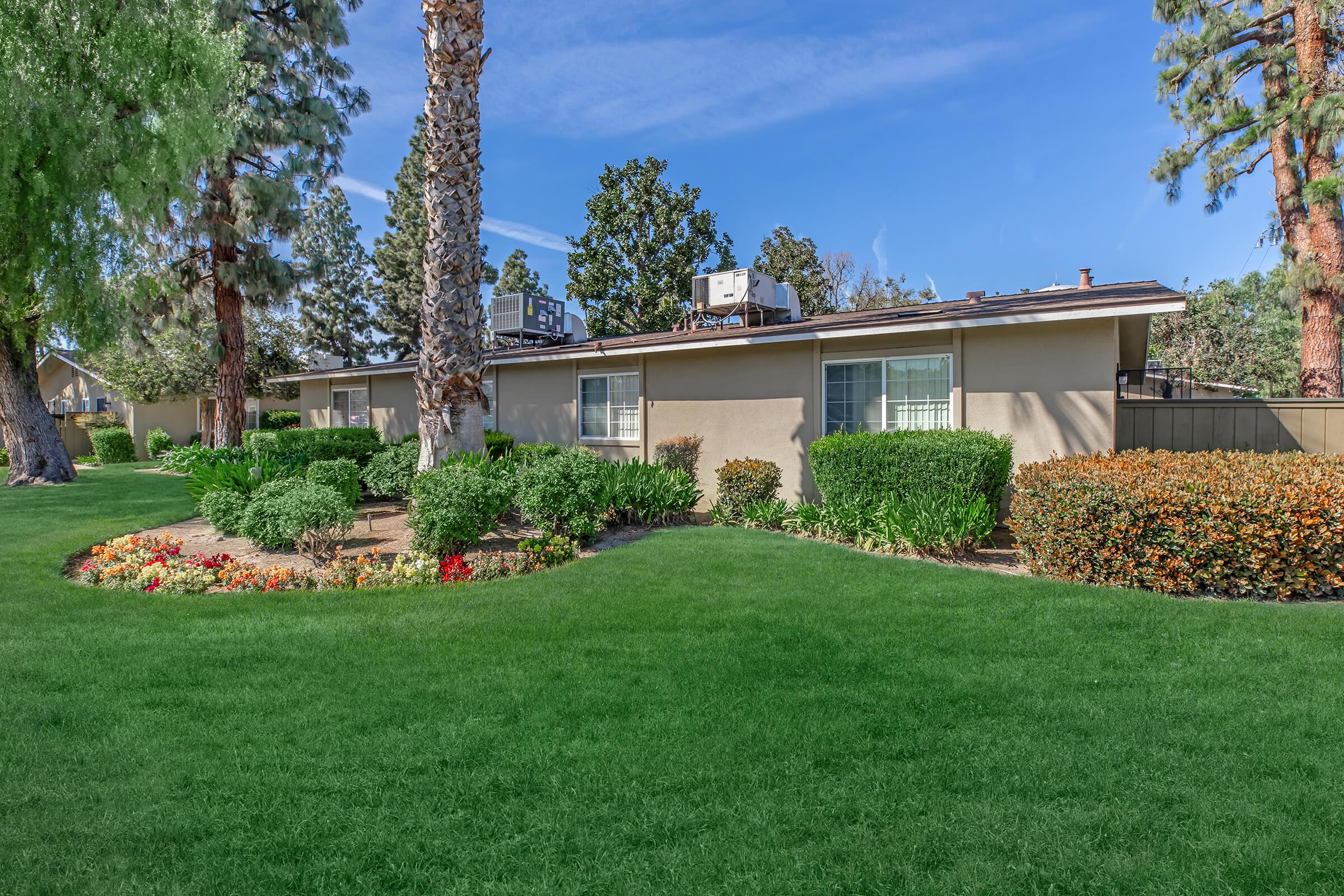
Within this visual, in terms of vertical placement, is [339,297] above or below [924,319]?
above

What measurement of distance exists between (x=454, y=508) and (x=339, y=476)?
3441 millimetres

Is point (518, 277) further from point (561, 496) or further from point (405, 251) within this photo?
point (561, 496)

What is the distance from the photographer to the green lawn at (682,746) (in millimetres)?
2594

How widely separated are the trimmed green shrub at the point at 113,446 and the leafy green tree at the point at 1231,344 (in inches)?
1540

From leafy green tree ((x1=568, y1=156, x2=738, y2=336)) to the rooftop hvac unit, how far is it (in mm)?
14068

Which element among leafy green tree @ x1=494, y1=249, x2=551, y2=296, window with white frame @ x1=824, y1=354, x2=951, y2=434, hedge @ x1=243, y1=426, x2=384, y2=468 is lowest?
hedge @ x1=243, y1=426, x2=384, y2=468

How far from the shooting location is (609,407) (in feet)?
45.3

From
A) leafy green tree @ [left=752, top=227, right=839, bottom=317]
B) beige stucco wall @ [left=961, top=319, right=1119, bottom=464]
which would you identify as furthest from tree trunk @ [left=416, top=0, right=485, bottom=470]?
leafy green tree @ [left=752, top=227, right=839, bottom=317]

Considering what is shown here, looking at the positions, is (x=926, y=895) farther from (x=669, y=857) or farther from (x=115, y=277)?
(x=115, y=277)

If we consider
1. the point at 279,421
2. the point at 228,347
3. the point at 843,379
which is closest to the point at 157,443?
the point at 279,421

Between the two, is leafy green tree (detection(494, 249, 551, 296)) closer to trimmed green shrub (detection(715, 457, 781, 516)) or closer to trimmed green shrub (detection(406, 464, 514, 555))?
trimmed green shrub (detection(715, 457, 781, 516))

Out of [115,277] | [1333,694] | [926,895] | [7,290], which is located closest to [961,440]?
[1333,694]

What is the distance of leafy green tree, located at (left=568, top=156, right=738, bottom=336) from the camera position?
33219 mm

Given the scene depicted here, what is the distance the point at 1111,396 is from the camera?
28.7ft
